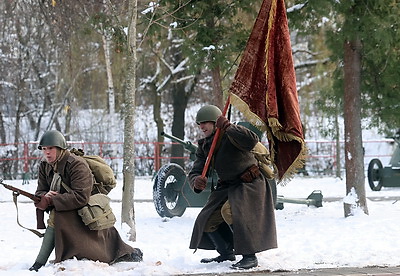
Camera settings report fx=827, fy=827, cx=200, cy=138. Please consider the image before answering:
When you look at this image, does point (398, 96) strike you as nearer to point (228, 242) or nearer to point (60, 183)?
point (228, 242)

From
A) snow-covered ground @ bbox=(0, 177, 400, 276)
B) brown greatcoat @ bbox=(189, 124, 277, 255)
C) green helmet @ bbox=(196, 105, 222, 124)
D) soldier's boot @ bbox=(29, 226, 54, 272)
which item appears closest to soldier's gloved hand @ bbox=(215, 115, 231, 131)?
brown greatcoat @ bbox=(189, 124, 277, 255)

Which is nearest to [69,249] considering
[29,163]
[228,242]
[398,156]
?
[228,242]

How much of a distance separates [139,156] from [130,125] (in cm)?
2303

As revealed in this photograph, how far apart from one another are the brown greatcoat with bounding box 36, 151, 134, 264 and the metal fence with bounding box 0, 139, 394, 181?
19.0 metres

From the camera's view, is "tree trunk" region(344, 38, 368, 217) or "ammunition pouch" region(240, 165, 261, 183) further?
"tree trunk" region(344, 38, 368, 217)

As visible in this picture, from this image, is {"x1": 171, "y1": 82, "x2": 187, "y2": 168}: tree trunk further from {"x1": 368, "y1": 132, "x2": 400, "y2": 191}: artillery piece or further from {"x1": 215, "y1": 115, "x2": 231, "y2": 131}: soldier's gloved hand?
{"x1": 215, "y1": 115, "x2": 231, "y2": 131}: soldier's gloved hand

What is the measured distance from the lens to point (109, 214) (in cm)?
851

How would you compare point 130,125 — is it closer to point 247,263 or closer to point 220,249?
point 220,249

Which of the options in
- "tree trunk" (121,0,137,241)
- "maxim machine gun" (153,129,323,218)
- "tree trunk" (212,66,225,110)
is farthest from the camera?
"tree trunk" (212,66,225,110)

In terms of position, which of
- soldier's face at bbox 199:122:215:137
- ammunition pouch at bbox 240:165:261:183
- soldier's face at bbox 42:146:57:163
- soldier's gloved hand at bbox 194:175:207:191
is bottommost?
soldier's gloved hand at bbox 194:175:207:191

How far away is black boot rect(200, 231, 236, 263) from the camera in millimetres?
8946

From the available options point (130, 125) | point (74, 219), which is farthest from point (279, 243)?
point (74, 219)

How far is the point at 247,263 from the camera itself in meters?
8.57

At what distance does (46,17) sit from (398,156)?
12.0 meters
